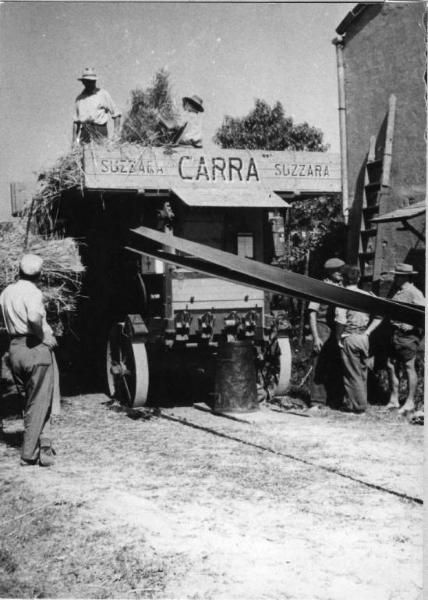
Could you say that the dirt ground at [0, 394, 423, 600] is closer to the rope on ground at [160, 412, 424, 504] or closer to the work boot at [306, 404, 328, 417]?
the rope on ground at [160, 412, 424, 504]

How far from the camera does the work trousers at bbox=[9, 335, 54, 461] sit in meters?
5.89

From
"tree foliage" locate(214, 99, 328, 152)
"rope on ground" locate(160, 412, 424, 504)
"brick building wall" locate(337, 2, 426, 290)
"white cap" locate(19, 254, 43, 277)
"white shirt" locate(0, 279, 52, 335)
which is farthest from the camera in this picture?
"tree foliage" locate(214, 99, 328, 152)

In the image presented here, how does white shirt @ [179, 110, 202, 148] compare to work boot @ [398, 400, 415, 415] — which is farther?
white shirt @ [179, 110, 202, 148]

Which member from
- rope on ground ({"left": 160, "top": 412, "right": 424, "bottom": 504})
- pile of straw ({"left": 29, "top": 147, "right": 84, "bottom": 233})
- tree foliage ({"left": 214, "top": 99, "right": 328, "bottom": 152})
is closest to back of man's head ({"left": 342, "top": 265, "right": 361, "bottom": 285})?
rope on ground ({"left": 160, "top": 412, "right": 424, "bottom": 504})

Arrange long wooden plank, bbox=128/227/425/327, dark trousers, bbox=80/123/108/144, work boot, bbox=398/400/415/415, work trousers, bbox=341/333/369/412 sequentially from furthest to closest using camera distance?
dark trousers, bbox=80/123/108/144, work trousers, bbox=341/333/369/412, work boot, bbox=398/400/415/415, long wooden plank, bbox=128/227/425/327

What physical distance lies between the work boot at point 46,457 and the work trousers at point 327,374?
361 cm

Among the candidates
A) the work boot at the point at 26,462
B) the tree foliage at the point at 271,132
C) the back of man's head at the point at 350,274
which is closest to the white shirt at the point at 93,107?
the back of man's head at the point at 350,274

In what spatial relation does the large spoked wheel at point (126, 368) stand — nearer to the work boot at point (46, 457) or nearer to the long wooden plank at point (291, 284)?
the work boot at point (46, 457)

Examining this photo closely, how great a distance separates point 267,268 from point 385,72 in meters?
9.29

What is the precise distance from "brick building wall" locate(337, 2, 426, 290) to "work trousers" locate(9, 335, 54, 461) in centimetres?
579

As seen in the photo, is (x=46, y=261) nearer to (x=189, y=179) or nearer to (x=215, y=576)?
(x=189, y=179)

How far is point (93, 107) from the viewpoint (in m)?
9.52

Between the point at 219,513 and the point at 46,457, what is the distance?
199 cm

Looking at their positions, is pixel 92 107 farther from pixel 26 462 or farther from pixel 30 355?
pixel 26 462
